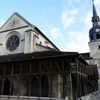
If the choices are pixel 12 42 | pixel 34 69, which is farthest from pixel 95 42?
pixel 34 69

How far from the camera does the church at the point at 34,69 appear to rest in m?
16.2

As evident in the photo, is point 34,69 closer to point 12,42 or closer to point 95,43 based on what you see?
point 12,42

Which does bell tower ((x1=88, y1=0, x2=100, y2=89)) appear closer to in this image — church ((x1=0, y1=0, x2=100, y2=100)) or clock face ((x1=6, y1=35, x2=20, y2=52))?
church ((x1=0, y1=0, x2=100, y2=100))

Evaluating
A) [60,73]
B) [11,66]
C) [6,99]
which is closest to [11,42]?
[11,66]

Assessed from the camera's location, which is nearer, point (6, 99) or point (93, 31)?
point (6, 99)

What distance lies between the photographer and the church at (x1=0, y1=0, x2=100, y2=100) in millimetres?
16234

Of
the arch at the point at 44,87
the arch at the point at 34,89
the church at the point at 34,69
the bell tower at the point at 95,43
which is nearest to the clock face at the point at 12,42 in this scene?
the church at the point at 34,69

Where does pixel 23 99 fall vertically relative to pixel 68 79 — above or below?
below

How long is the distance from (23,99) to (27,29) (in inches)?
517

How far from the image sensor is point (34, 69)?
18.4 meters

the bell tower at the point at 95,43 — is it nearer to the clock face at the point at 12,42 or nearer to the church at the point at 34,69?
the church at the point at 34,69

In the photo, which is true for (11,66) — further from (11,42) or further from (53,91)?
(11,42)

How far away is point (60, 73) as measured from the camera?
640 inches

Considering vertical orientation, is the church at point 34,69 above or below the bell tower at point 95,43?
below
